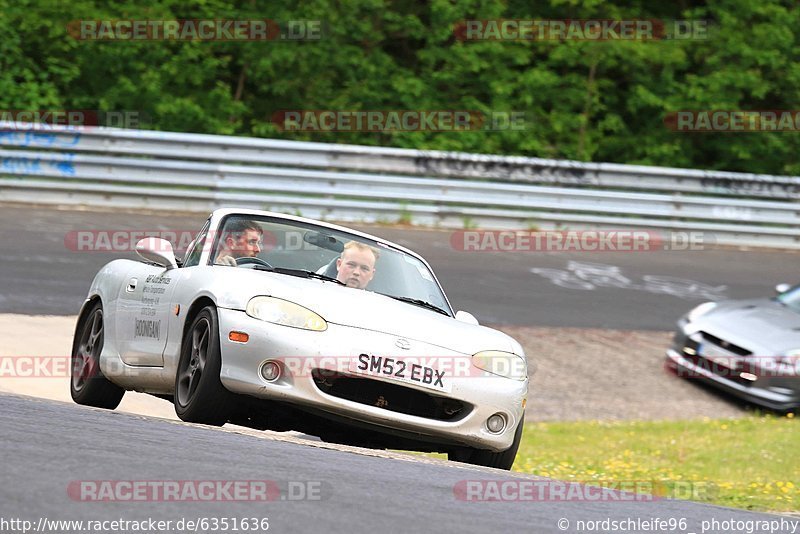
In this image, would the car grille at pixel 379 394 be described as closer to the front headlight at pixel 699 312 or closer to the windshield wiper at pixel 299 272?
the windshield wiper at pixel 299 272

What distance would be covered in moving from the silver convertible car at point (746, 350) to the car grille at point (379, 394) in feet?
19.6

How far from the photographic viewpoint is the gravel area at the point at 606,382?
11.8 metres

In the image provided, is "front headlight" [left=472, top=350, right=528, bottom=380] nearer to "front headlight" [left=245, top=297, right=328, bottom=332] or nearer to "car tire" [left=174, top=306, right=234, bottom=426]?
"front headlight" [left=245, top=297, right=328, bottom=332]

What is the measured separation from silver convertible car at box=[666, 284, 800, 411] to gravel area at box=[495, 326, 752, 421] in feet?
0.73

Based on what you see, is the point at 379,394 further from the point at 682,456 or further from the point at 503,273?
the point at 503,273

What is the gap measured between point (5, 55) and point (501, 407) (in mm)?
16185

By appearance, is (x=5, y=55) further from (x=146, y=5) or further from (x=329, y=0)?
(x=329, y=0)

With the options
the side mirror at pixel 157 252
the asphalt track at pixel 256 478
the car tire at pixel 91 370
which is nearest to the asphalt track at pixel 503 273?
the car tire at pixel 91 370

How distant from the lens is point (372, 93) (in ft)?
72.9

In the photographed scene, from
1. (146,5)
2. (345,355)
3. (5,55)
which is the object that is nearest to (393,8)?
(146,5)

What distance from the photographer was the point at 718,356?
1225 centimetres
